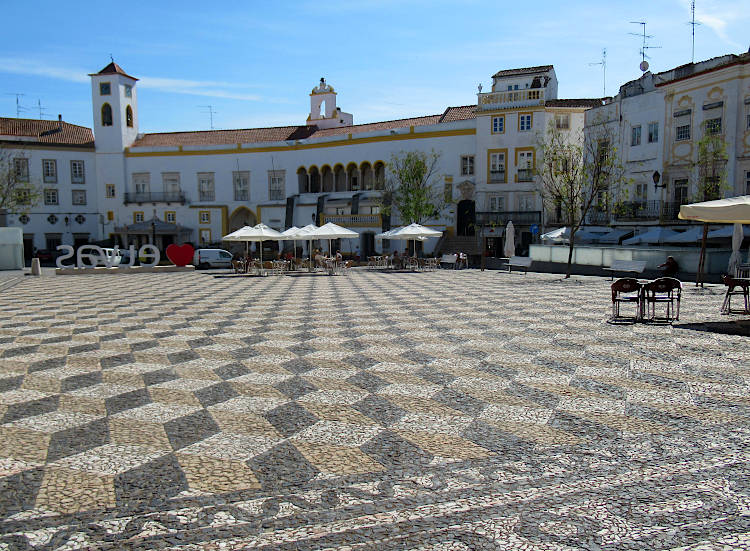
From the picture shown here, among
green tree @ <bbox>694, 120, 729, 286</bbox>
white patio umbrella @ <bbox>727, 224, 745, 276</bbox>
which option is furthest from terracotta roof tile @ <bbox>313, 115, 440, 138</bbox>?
white patio umbrella @ <bbox>727, 224, 745, 276</bbox>

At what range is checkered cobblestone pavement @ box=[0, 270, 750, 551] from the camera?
3.54m

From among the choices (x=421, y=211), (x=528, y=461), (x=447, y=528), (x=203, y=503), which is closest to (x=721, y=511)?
(x=528, y=461)

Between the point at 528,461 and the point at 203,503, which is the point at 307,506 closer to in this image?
the point at 203,503

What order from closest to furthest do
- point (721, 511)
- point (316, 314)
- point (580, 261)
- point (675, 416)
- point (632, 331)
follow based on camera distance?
1. point (721, 511)
2. point (675, 416)
3. point (632, 331)
4. point (316, 314)
5. point (580, 261)

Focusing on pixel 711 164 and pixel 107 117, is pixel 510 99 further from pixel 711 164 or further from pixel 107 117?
pixel 107 117

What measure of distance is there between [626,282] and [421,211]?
28.9 meters

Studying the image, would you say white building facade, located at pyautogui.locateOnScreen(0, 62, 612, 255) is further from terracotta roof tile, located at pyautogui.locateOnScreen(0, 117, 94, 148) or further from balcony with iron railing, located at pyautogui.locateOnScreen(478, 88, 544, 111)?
terracotta roof tile, located at pyautogui.locateOnScreen(0, 117, 94, 148)

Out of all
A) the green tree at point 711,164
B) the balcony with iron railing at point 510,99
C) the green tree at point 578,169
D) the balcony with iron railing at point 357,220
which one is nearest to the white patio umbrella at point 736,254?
the green tree at point 578,169

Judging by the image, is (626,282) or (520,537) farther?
(626,282)

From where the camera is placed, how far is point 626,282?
420 inches

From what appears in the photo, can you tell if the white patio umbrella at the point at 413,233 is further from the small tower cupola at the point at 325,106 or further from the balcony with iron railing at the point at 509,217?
the small tower cupola at the point at 325,106

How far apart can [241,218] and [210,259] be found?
1636 cm

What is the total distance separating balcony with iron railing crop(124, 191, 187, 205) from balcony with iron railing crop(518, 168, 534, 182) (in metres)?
26.9

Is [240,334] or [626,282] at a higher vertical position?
[626,282]
